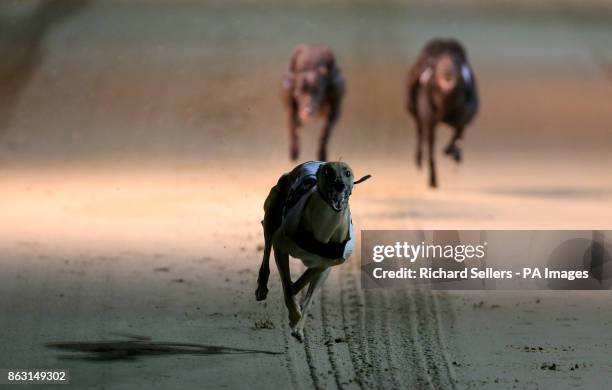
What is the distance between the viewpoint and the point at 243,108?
14.5 metres

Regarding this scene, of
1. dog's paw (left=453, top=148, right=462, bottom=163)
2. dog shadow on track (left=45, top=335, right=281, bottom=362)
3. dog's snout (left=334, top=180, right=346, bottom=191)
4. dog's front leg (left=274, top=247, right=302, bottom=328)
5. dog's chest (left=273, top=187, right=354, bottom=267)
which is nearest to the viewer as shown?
dog's snout (left=334, top=180, right=346, bottom=191)

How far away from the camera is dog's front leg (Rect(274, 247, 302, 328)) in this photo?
733cm

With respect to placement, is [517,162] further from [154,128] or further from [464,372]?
[464,372]

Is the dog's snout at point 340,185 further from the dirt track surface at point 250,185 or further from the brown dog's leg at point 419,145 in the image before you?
the brown dog's leg at point 419,145

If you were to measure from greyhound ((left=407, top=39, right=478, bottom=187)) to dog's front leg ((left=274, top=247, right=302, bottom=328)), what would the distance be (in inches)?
207

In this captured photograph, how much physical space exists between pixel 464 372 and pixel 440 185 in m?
4.99

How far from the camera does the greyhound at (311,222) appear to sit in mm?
6910

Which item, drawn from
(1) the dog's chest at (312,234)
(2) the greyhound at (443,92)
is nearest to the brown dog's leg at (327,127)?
(2) the greyhound at (443,92)

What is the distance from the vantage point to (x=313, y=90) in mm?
12547

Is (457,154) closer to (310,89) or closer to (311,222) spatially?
(310,89)

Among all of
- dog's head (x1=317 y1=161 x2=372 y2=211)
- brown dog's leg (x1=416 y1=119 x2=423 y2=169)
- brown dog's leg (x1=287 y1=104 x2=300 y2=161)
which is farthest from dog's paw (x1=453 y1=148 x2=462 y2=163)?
dog's head (x1=317 y1=161 x2=372 y2=211)

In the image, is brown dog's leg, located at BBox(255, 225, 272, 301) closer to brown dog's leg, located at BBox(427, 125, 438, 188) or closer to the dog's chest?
the dog's chest

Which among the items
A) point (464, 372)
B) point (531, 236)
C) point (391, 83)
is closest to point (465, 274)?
point (531, 236)

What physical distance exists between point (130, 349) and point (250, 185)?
4.13m
